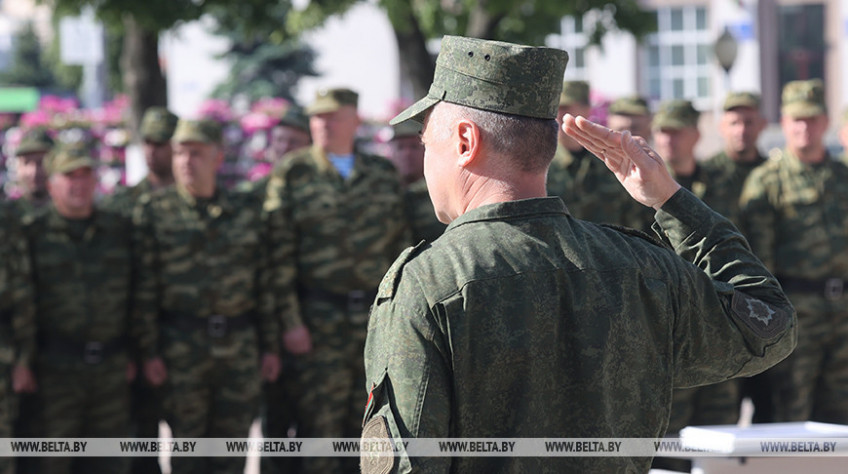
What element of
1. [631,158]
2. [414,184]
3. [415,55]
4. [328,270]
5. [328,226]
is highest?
[415,55]

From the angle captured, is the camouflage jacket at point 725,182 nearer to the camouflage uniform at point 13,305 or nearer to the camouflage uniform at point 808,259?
the camouflage uniform at point 808,259

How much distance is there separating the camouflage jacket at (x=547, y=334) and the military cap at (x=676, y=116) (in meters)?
4.37

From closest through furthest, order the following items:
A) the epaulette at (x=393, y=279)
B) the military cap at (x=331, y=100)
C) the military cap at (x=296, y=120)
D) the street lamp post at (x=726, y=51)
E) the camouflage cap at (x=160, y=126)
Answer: the epaulette at (x=393, y=279), the military cap at (x=331, y=100), the camouflage cap at (x=160, y=126), the military cap at (x=296, y=120), the street lamp post at (x=726, y=51)

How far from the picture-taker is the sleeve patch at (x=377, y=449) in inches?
74.2

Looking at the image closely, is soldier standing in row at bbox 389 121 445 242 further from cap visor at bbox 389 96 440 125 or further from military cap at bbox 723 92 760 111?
cap visor at bbox 389 96 440 125

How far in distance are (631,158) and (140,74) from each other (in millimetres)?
10604

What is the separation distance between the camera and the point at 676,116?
6.55 metres

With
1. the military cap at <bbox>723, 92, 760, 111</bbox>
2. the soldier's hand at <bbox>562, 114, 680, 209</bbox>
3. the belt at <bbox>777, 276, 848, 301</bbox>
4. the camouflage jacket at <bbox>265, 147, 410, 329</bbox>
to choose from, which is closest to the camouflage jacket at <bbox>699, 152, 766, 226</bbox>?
the military cap at <bbox>723, 92, 760, 111</bbox>

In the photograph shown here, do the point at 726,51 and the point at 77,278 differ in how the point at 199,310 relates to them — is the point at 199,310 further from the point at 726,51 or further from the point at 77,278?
the point at 726,51

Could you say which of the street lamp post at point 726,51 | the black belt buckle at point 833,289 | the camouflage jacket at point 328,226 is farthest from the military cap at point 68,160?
the street lamp post at point 726,51

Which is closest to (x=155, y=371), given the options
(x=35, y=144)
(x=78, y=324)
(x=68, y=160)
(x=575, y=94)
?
(x=78, y=324)

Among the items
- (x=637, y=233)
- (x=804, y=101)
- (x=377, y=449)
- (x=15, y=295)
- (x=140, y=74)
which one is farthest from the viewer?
(x=140, y=74)

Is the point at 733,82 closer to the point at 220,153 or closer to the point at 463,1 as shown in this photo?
the point at 463,1

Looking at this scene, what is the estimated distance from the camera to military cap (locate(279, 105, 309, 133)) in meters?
7.03
